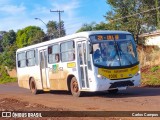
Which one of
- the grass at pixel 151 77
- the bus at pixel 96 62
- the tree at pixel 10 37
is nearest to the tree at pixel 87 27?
the grass at pixel 151 77

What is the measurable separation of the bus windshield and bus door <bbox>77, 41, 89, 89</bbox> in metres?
0.63

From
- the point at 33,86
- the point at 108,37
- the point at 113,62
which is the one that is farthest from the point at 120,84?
the point at 33,86

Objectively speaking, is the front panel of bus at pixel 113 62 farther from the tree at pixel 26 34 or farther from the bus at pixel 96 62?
the tree at pixel 26 34

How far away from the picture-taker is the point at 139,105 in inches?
524

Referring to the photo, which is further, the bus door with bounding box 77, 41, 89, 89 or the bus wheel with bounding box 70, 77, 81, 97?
→ the bus wheel with bounding box 70, 77, 81, 97

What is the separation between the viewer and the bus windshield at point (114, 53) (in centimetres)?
1634

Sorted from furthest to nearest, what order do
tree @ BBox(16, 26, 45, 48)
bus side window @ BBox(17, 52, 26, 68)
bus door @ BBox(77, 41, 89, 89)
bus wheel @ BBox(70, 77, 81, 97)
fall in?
1. tree @ BBox(16, 26, 45, 48)
2. bus side window @ BBox(17, 52, 26, 68)
3. bus wheel @ BBox(70, 77, 81, 97)
4. bus door @ BBox(77, 41, 89, 89)

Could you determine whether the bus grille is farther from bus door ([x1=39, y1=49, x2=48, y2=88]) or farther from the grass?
bus door ([x1=39, y1=49, x2=48, y2=88])

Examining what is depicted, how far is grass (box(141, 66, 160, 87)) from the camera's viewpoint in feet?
75.8

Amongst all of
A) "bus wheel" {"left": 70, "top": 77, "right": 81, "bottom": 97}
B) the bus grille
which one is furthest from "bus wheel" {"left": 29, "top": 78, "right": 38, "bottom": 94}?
the bus grille

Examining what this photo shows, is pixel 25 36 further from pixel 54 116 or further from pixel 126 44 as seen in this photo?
pixel 54 116

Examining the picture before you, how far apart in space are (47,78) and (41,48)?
69.3 inches

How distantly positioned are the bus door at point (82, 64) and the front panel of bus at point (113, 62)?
1.67 feet

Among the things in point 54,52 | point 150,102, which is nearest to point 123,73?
point 150,102
